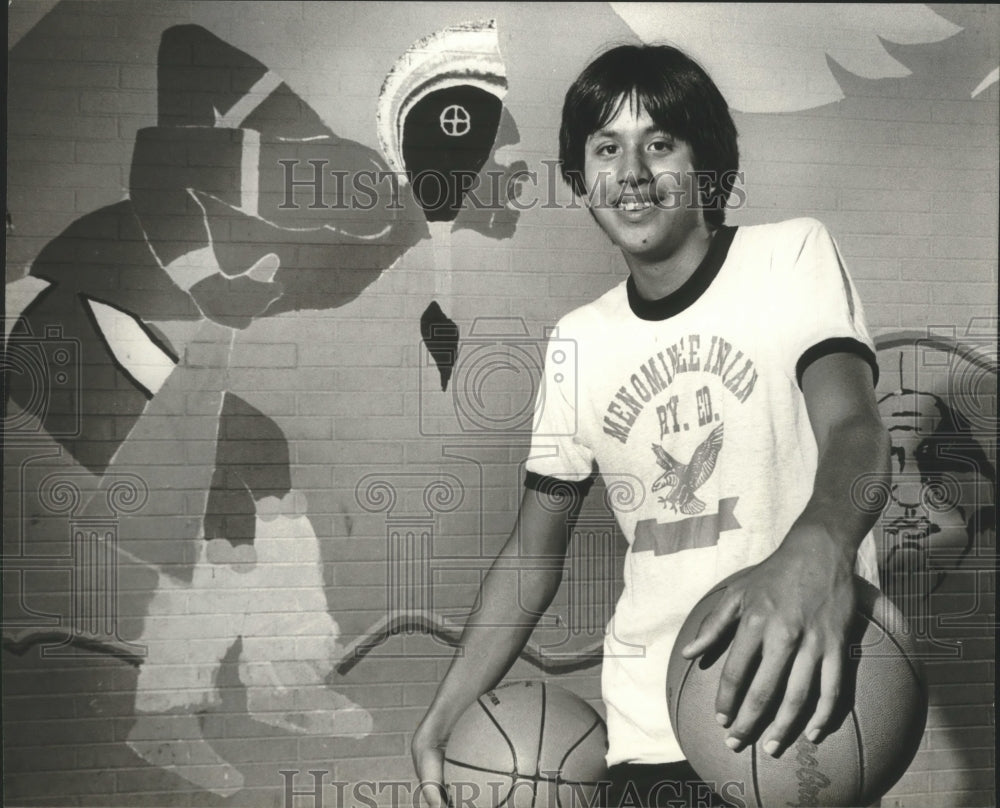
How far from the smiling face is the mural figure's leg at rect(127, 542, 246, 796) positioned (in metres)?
1.73

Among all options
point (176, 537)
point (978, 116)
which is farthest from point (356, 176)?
point (978, 116)

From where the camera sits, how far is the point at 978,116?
3432 millimetres

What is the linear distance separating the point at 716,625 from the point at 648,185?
1.42 m

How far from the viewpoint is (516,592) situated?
325cm

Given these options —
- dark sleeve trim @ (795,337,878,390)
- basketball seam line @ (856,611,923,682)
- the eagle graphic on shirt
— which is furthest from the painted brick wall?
basketball seam line @ (856,611,923,682)

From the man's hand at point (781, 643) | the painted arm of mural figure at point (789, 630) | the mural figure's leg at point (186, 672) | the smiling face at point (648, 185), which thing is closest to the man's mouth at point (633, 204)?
the smiling face at point (648, 185)

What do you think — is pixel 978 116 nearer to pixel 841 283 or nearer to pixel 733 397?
pixel 841 283

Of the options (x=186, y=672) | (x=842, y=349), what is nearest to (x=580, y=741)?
(x=842, y=349)

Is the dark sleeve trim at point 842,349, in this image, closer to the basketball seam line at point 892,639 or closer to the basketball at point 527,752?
the basketball seam line at point 892,639

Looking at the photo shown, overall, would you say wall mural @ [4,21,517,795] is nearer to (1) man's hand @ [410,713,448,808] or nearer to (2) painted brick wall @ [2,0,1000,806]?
(2) painted brick wall @ [2,0,1000,806]

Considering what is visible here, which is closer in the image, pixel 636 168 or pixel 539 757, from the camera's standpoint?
pixel 539 757

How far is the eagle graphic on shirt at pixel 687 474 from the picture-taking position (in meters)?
2.90

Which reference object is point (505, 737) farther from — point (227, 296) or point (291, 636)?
point (227, 296)

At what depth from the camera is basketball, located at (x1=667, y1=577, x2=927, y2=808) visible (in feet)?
7.16
